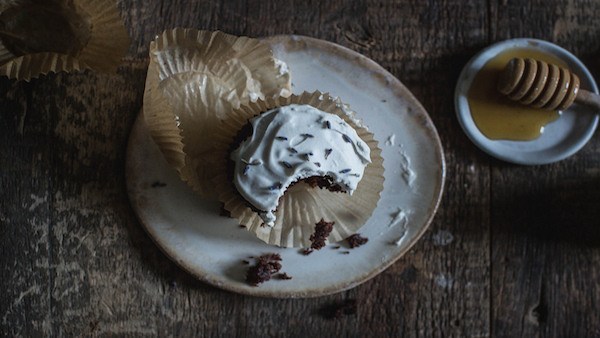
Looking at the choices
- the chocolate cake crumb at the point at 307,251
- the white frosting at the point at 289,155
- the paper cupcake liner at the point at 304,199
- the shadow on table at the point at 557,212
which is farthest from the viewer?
the shadow on table at the point at 557,212

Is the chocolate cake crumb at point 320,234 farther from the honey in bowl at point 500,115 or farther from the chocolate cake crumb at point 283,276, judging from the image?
the honey in bowl at point 500,115

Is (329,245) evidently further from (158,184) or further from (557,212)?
(557,212)

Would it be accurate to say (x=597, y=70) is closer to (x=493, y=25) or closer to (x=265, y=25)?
(x=493, y=25)

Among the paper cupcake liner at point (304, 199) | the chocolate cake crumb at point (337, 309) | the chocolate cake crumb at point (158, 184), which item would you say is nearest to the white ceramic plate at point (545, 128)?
the paper cupcake liner at point (304, 199)

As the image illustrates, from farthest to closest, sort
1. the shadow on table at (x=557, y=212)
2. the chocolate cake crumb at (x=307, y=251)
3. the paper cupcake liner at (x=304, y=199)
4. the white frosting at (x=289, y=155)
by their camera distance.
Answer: the shadow on table at (x=557, y=212) < the chocolate cake crumb at (x=307, y=251) < the paper cupcake liner at (x=304, y=199) < the white frosting at (x=289, y=155)

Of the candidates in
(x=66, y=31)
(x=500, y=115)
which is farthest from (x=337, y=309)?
(x=66, y=31)

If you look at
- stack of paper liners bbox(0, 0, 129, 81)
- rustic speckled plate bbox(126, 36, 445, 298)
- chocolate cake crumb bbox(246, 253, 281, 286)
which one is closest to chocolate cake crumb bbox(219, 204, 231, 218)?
rustic speckled plate bbox(126, 36, 445, 298)
